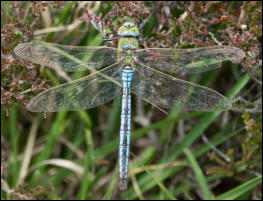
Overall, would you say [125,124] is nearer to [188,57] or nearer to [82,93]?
[82,93]

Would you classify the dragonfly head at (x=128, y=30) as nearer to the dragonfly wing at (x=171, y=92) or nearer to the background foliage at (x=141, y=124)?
the background foliage at (x=141, y=124)

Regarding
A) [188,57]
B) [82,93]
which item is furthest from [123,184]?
[188,57]

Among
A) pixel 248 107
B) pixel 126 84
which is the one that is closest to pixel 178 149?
pixel 248 107

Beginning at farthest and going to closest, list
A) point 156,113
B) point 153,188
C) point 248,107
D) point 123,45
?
point 156,113
point 153,188
point 248,107
point 123,45

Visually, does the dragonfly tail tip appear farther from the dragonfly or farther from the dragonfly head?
the dragonfly head

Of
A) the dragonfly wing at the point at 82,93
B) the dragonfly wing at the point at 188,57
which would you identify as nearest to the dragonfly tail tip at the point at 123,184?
the dragonfly wing at the point at 82,93

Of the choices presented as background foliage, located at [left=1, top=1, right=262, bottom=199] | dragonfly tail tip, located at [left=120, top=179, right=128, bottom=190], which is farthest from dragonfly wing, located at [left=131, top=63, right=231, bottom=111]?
dragonfly tail tip, located at [left=120, top=179, right=128, bottom=190]

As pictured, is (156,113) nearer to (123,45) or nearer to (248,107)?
(248,107)
